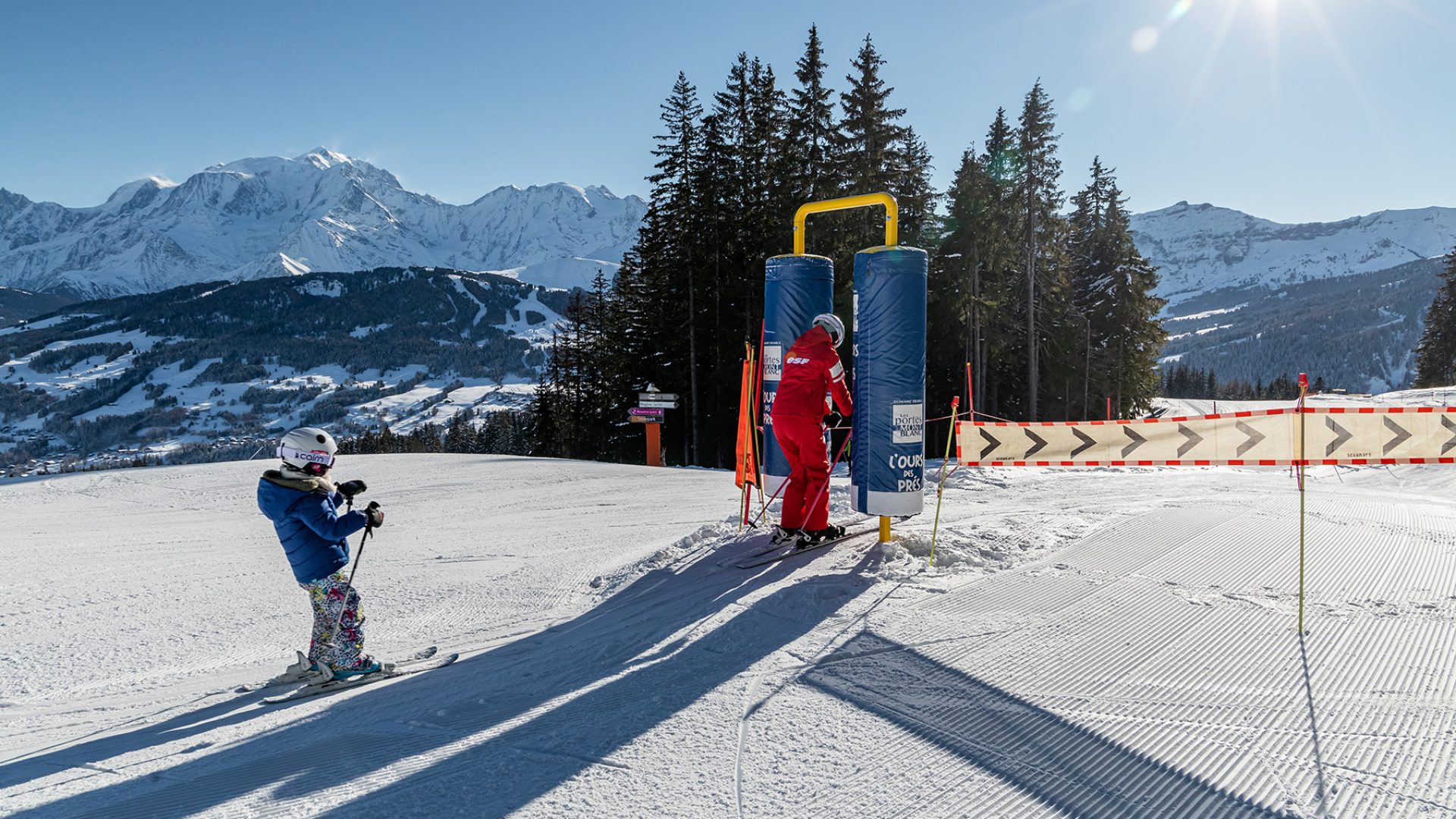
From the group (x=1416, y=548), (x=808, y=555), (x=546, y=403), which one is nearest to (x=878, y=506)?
(x=808, y=555)

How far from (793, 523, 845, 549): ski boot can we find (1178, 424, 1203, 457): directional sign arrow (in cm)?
394

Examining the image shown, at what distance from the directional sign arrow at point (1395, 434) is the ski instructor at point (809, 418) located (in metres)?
5.27

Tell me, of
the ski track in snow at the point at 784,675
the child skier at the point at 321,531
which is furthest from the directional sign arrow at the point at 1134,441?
the child skier at the point at 321,531

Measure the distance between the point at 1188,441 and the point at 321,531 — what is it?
8.35 metres

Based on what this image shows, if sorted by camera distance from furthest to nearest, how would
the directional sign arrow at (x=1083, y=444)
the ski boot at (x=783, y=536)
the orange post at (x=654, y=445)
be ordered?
the orange post at (x=654, y=445) → the directional sign arrow at (x=1083, y=444) → the ski boot at (x=783, y=536)

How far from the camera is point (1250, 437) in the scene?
24.5 ft

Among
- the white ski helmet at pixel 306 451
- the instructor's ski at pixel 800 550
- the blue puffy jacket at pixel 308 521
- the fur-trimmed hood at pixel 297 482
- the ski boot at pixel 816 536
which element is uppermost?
the white ski helmet at pixel 306 451

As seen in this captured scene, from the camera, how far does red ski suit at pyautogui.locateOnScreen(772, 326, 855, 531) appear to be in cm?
694

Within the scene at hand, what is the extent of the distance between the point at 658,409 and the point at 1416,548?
56.2 ft

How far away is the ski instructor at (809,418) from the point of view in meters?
6.95

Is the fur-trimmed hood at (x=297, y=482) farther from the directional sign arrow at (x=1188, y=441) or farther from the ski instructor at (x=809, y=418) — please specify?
the directional sign arrow at (x=1188, y=441)

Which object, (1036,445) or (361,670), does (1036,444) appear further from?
(361,670)

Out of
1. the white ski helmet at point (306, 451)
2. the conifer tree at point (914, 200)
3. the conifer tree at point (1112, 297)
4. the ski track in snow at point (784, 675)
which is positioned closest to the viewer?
the ski track in snow at point (784, 675)

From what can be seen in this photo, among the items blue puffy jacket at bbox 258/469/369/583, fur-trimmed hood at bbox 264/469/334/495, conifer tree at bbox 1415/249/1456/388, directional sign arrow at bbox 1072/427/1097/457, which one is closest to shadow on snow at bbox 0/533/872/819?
blue puffy jacket at bbox 258/469/369/583
